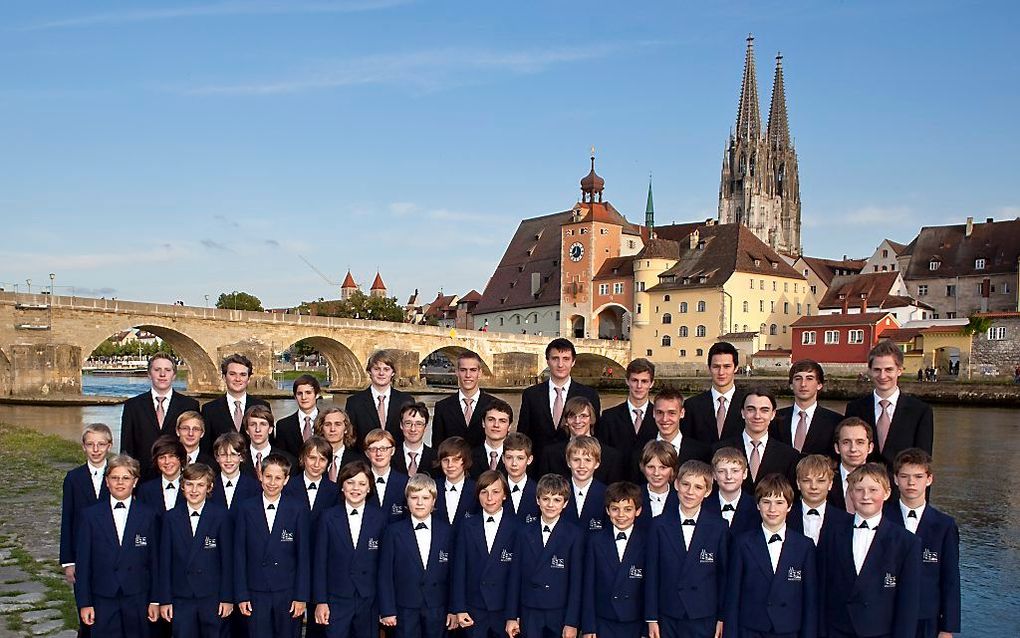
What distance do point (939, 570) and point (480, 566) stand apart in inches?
109

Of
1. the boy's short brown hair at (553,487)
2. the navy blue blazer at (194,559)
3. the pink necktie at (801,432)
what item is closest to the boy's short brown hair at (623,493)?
the boy's short brown hair at (553,487)

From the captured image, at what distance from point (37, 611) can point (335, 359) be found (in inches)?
2135

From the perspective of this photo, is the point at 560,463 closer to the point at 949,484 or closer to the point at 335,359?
the point at 949,484

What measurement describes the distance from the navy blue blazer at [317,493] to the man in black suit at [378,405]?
129 centimetres

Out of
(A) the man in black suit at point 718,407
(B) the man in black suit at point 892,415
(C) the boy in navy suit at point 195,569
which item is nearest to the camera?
(C) the boy in navy suit at point 195,569

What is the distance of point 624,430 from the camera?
284 inches

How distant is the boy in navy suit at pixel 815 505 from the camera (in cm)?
532

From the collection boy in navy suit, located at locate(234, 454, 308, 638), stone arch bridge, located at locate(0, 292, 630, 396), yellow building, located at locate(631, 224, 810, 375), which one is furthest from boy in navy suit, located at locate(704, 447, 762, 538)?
yellow building, located at locate(631, 224, 810, 375)

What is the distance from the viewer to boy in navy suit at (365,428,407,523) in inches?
243

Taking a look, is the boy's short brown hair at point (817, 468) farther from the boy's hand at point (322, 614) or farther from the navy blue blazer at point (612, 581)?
the boy's hand at point (322, 614)

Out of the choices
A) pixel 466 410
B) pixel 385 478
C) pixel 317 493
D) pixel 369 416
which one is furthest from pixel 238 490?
pixel 466 410

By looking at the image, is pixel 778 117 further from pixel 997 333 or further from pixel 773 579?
pixel 773 579

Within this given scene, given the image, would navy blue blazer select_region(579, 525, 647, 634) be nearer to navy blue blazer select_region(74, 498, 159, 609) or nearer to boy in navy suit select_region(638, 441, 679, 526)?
boy in navy suit select_region(638, 441, 679, 526)

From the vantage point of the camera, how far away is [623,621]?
17.8ft
